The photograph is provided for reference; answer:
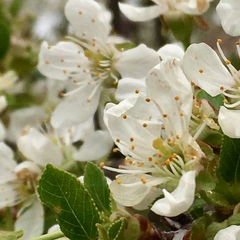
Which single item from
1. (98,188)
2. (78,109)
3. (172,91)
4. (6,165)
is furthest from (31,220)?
(172,91)

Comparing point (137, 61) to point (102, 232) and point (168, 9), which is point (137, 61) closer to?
point (168, 9)

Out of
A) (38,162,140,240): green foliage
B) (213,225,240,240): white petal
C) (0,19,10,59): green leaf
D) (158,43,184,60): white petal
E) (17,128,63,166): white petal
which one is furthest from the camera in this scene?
(0,19,10,59): green leaf

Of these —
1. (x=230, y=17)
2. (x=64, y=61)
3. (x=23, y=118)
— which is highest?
(x=230, y=17)

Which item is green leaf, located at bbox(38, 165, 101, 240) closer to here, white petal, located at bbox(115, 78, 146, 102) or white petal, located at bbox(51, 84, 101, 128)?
white petal, located at bbox(115, 78, 146, 102)

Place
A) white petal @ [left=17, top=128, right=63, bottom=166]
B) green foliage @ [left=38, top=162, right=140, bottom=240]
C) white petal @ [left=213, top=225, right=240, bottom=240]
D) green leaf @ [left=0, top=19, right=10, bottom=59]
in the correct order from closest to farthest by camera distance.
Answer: white petal @ [left=213, top=225, right=240, bottom=240] → green foliage @ [left=38, top=162, right=140, bottom=240] → white petal @ [left=17, top=128, right=63, bottom=166] → green leaf @ [left=0, top=19, right=10, bottom=59]

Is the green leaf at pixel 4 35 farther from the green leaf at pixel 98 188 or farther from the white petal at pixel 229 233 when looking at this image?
the white petal at pixel 229 233

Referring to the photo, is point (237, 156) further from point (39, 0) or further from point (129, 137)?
point (39, 0)

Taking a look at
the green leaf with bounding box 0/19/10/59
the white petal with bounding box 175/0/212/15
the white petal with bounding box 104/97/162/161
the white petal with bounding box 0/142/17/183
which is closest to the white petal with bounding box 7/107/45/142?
the green leaf with bounding box 0/19/10/59
